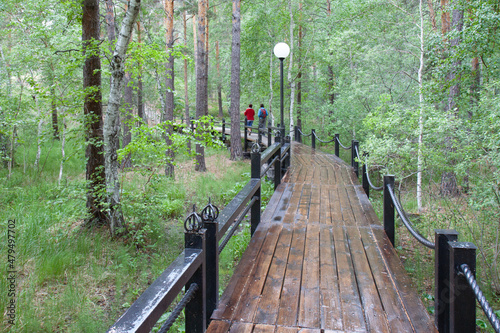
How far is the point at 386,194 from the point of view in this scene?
187 inches

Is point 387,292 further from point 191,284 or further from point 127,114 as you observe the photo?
point 127,114

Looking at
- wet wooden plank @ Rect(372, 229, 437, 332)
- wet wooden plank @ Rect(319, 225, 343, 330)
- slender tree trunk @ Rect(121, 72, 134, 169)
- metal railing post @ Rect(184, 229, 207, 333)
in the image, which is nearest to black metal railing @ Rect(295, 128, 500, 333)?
wet wooden plank @ Rect(372, 229, 437, 332)

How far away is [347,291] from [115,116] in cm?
479

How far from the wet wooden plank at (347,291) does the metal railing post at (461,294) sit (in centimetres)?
67

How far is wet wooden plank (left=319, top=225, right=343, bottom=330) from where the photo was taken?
2863mm

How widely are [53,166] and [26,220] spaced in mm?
8886

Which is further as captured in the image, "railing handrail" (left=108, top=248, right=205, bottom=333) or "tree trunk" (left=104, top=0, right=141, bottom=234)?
"tree trunk" (left=104, top=0, right=141, bottom=234)

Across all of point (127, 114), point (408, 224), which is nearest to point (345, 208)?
point (408, 224)

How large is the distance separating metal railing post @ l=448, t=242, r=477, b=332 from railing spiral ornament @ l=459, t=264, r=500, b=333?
0.06 meters

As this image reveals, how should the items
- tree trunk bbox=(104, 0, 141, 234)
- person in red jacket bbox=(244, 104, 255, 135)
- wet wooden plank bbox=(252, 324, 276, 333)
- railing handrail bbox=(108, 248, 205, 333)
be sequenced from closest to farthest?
railing handrail bbox=(108, 248, 205, 333)
wet wooden plank bbox=(252, 324, 276, 333)
tree trunk bbox=(104, 0, 141, 234)
person in red jacket bbox=(244, 104, 255, 135)

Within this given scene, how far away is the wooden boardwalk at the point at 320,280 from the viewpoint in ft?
9.33

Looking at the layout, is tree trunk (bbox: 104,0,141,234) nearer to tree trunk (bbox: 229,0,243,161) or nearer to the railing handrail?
the railing handrail

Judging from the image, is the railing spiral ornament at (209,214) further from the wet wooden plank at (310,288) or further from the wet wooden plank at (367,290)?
the wet wooden plank at (367,290)

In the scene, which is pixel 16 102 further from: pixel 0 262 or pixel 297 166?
pixel 297 166
